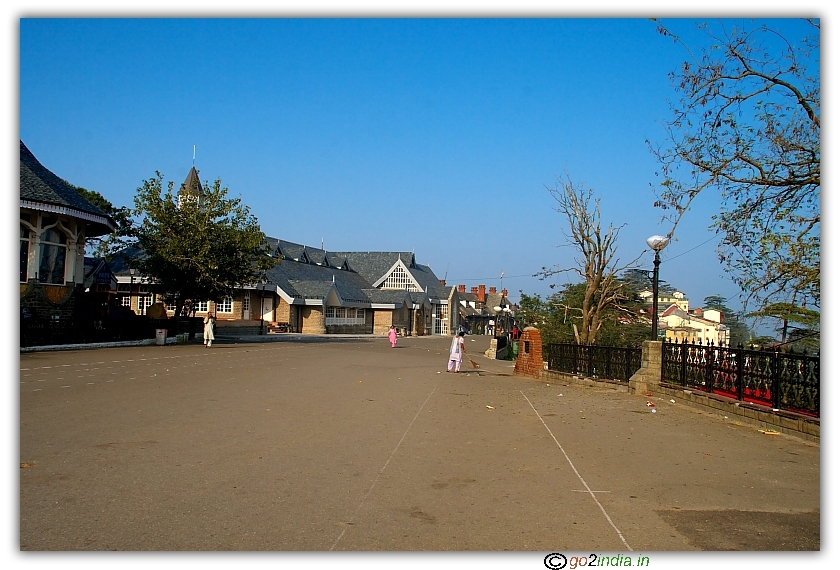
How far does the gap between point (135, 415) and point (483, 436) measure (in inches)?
223

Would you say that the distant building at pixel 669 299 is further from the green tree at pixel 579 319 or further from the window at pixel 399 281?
the window at pixel 399 281

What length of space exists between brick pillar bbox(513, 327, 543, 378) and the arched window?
1887 centimetres

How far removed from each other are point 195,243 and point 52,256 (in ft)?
22.0

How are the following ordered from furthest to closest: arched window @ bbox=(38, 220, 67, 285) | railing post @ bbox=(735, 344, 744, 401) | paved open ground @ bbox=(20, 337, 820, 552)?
1. arched window @ bbox=(38, 220, 67, 285)
2. railing post @ bbox=(735, 344, 744, 401)
3. paved open ground @ bbox=(20, 337, 820, 552)

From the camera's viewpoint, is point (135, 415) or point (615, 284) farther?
point (615, 284)

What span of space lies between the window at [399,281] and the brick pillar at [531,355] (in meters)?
52.9

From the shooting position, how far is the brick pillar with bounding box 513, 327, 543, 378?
22.9 meters

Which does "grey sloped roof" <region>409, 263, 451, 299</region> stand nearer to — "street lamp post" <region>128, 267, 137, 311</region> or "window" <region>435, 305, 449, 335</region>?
"window" <region>435, 305, 449, 335</region>

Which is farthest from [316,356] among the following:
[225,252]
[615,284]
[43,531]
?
[43,531]

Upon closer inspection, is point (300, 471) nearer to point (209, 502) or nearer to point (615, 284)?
point (209, 502)

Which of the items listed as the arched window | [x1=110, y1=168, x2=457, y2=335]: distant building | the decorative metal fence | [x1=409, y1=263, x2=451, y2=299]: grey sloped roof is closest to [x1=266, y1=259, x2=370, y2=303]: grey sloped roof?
[x1=110, y1=168, x2=457, y2=335]: distant building

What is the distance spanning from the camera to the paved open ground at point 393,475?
18.7 ft

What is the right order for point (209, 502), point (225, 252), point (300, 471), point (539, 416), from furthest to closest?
1. point (225, 252)
2. point (539, 416)
3. point (300, 471)
4. point (209, 502)

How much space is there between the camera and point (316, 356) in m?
28.9
